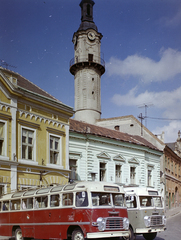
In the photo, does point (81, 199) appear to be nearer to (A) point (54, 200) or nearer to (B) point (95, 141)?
(A) point (54, 200)

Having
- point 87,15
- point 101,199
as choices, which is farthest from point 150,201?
point 87,15

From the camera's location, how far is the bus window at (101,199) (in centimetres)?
1326

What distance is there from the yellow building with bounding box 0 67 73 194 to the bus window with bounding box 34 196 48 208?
315 centimetres

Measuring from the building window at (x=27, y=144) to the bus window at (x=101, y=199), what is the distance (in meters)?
7.03

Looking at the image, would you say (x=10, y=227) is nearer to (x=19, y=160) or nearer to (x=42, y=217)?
(x=42, y=217)

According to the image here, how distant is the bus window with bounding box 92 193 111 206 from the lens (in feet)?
43.5

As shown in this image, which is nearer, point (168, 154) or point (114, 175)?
point (114, 175)

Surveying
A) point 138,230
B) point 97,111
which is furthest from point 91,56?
point 138,230

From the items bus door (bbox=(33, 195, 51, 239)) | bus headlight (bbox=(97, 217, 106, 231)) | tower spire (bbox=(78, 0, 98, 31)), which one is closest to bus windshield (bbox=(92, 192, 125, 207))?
bus headlight (bbox=(97, 217, 106, 231))

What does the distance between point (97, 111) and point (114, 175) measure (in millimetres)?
15870

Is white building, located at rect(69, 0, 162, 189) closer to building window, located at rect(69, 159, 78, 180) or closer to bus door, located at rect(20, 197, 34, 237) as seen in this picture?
building window, located at rect(69, 159, 78, 180)

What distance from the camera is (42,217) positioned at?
14.7 m

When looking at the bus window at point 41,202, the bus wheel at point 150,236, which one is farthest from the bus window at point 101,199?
the bus wheel at point 150,236

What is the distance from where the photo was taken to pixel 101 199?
1355 centimetres
